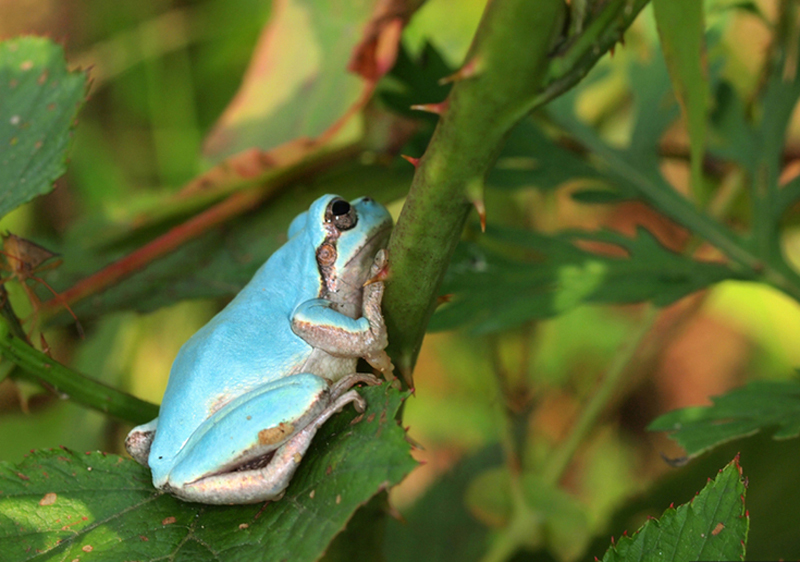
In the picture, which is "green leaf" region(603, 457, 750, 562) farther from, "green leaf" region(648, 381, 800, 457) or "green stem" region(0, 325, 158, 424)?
"green stem" region(0, 325, 158, 424)

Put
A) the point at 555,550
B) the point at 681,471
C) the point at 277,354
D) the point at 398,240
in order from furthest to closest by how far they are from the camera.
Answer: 1. the point at 555,550
2. the point at 681,471
3. the point at 277,354
4. the point at 398,240

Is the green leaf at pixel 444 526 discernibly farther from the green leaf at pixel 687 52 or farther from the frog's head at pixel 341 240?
the green leaf at pixel 687 52

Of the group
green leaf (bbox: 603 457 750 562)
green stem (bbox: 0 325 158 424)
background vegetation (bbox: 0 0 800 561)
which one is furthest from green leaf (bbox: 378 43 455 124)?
green leaf (bbox: 603 457 750 562)

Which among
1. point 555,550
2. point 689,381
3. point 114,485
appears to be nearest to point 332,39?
point 114,485

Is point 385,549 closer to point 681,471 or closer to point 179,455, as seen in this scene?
point 681,471

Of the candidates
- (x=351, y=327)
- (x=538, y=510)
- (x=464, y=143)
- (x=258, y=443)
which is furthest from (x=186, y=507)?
(x=538, y=510)

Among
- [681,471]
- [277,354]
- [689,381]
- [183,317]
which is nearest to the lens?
[277,354]
